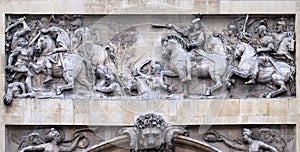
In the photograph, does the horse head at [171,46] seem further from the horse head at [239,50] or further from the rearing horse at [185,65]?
the horse head at [239,50]

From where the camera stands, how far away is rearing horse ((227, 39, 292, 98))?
60.9 feet

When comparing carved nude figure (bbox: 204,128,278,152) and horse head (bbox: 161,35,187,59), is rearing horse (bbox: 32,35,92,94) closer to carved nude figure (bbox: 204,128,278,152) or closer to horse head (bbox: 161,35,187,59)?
horse head (bbox: 161,35,187,59)

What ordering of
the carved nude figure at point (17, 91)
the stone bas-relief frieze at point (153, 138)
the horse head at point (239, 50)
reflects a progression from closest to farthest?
the stone bas-relief frieze at point (153, 138) → the carved nude figure at point (17, 91) → the horse head at point (239, 50)

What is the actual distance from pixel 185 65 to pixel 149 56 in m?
0.48

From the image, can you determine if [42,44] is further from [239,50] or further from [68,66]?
[239,50]

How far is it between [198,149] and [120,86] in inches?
47.5

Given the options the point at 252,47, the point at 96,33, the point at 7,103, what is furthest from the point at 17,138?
the point at 252,47

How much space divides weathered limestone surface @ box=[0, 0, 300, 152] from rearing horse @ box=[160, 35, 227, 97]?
0.87 ft

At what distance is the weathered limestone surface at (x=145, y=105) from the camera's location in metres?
18.4

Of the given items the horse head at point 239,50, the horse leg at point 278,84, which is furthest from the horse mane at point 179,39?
the horse leg at point 278,84

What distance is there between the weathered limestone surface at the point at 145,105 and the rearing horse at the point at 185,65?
26cm

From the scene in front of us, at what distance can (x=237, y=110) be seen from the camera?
18.5 m

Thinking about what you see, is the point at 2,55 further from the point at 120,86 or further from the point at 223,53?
the point at 223,53

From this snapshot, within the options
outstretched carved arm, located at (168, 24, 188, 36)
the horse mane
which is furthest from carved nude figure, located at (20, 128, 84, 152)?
outstretched carved arm, located at (168, 24, 188, 36)
